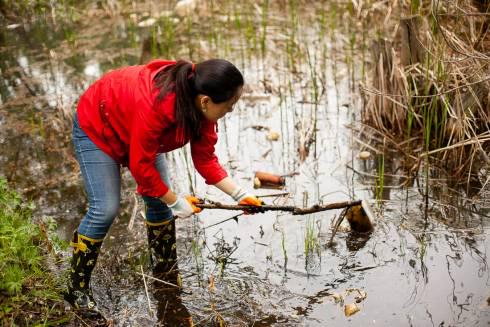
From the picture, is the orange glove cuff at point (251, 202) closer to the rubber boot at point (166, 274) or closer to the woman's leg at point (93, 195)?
the rubber boot at point (166, 274)

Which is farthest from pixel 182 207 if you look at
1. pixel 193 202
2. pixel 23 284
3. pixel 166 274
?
pixel 23 284

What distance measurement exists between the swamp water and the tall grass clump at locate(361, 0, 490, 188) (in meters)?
0.30

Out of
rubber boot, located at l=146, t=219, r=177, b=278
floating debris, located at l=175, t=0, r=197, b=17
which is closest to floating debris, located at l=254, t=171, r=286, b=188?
rubber boot, located at l=146, t=219, r=177, b=278

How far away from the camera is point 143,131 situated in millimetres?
2822

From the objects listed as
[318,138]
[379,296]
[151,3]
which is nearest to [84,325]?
[379,296]

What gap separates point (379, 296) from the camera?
3404mm

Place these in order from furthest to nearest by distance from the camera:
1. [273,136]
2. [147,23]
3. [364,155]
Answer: [147,23] → [273,136] → [364,155]

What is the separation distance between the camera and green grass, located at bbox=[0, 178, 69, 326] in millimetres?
2887

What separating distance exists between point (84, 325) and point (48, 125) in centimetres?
315

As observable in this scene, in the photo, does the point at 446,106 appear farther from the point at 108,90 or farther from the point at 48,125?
the point at 48,125

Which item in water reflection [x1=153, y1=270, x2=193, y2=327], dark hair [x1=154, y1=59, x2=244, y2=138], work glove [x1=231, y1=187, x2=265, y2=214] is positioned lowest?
water reflection [x1=153, y1=270, x2=193, y2=327]

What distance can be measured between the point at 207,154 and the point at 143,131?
0.57 meters

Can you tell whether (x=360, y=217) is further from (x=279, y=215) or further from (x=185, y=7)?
(x=185, y=7)

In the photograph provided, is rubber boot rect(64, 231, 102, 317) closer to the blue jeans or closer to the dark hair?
the blue jeans
